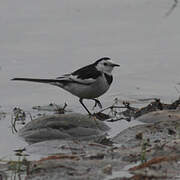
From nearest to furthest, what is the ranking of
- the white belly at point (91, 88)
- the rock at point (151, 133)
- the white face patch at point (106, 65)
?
the rock at point (151, 133), the white belly at point (91, 88), the white face patch at point (106, 65)

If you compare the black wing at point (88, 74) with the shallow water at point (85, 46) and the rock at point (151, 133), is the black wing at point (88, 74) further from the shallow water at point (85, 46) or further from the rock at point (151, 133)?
the rock at point (151, 133)

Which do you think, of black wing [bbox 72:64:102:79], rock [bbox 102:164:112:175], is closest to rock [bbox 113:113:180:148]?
rock [bbox 102:164:112:175]

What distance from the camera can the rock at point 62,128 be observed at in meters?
8.27

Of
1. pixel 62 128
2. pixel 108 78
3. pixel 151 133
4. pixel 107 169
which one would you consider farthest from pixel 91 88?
pixel 107 169

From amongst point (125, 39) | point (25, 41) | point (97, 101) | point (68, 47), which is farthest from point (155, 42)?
point (97, 101)

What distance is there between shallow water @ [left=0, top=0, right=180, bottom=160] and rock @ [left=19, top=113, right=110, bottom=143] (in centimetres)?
23

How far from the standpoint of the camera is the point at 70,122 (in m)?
8.47

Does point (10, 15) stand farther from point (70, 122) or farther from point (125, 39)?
point (70, 122)

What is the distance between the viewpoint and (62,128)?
839 cm

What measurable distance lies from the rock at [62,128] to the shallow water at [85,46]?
23cm

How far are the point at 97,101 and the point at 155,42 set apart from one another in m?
3.55

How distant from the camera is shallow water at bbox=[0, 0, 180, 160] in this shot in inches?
430

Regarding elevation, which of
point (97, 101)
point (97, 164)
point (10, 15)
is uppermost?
point (10, 15)

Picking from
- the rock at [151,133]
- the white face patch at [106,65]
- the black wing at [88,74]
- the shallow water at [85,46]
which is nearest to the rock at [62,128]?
the shallow water at [85,46]
